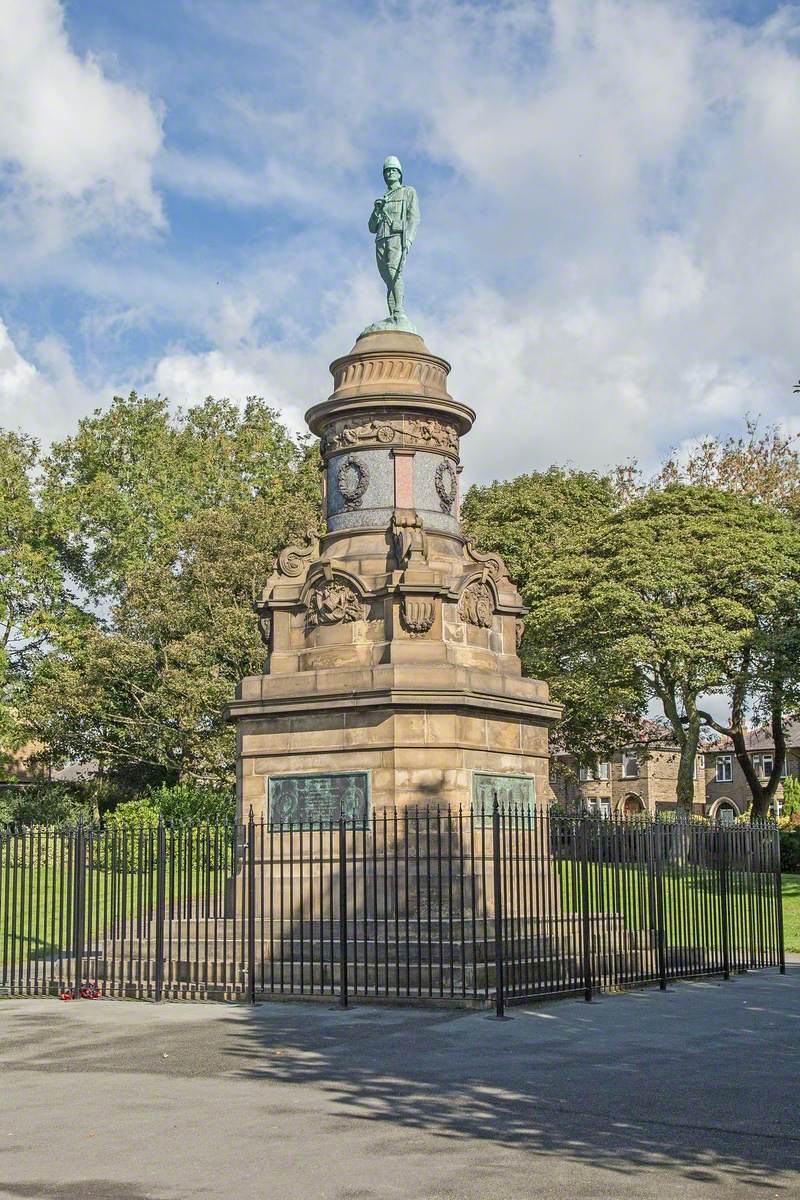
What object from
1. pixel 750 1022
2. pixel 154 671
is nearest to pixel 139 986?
pixel 750 1022

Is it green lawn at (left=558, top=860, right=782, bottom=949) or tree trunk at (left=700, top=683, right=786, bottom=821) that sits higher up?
tree trunk at (left=700, top=683, right=786, bottom=821)

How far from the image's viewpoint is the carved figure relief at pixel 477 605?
1877 centimetres

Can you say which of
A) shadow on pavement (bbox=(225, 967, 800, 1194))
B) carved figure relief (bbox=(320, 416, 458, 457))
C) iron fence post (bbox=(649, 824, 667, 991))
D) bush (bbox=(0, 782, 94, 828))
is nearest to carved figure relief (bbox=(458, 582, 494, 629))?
carved figure relief (bbox=(320, 416, 458, 457))

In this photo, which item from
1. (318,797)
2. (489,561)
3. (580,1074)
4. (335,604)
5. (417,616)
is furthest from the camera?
(489,561)

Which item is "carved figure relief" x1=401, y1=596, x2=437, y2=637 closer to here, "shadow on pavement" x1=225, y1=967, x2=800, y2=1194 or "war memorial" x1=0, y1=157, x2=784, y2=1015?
"war memorial" x1=0, y1=157, x2=784, y2=1015

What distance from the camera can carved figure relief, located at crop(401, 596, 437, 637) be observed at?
1798 cm

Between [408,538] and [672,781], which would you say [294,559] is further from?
[672,781]

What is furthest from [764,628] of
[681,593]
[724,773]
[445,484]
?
[724,773]

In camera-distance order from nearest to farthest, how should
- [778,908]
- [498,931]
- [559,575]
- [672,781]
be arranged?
[498,931] → [778,908] → [559,575] → [672,781]

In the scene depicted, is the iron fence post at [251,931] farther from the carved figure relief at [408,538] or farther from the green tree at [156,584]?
the green tree at [156,584]

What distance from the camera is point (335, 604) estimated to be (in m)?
18.6

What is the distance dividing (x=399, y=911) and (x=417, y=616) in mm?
3747

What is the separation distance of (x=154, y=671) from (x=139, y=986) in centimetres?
2574

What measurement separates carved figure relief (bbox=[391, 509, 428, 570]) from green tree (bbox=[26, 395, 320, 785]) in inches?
819
